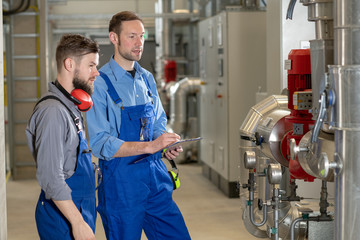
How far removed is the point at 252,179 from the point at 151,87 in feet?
2.53

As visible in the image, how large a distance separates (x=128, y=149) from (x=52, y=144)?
2.13 ft

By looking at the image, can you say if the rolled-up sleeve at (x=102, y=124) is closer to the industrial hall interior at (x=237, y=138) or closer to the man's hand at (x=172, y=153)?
the industrial hall interior at (x=237, y=138)

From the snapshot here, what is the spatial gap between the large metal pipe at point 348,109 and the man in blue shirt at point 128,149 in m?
0.88

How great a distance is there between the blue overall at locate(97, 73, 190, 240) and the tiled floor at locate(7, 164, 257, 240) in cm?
190

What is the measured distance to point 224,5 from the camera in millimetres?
6484

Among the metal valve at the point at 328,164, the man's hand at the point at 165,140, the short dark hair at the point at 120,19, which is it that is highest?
the short dark hair at the point at 120,19

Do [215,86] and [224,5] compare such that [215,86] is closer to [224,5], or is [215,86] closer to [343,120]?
[224,5]

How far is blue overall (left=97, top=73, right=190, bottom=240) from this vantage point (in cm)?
269

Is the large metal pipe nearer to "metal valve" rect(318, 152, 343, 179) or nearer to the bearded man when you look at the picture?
"metal valve" rect(318, 152, 343, 179)

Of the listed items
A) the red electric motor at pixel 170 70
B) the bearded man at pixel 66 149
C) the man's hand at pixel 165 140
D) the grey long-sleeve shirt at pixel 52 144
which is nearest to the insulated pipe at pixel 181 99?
the red electric motor at pixel 170 70

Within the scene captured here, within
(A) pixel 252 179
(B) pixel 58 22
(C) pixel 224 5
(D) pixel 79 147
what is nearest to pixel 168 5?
(C) pixel 224 5

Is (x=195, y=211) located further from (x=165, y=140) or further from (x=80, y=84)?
(x=80, y=84)

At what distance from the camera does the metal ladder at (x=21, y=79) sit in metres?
7.59

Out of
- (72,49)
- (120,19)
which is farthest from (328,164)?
(120,19)
